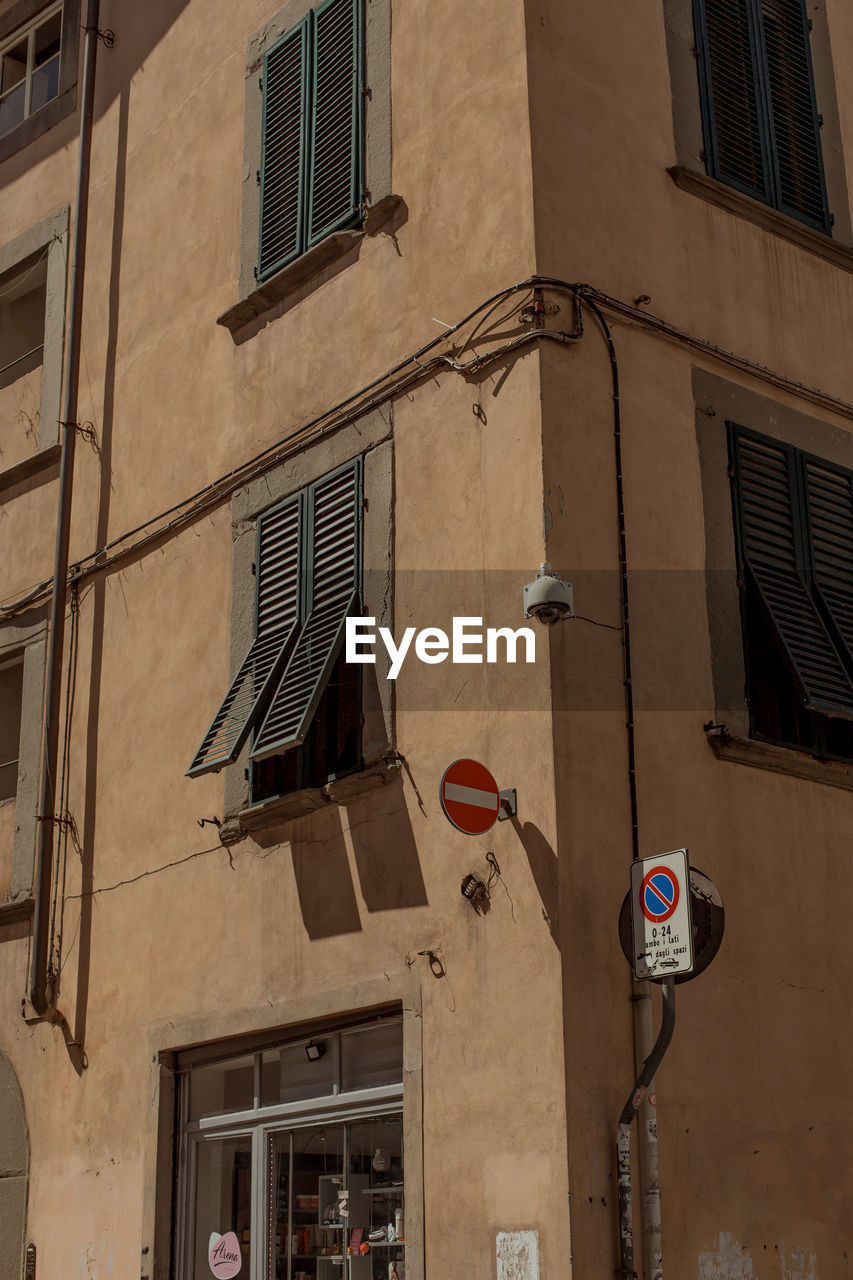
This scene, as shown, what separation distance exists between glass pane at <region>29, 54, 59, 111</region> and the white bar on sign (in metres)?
9.16

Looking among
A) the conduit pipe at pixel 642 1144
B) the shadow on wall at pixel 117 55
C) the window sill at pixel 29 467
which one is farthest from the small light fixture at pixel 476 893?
the shadow on wall at pixel 117 55

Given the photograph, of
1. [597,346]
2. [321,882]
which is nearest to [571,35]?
[597,346]

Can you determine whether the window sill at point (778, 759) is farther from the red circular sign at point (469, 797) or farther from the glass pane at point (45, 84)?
the glass pane at point (45, 84)

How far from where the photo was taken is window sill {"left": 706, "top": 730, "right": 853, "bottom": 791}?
9125 millimetres

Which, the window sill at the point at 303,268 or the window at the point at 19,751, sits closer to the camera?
the window sill at the point at 303,268

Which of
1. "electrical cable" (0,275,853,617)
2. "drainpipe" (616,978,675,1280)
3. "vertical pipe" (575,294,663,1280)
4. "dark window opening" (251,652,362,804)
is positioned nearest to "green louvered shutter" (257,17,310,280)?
"electrical cable" (0,275,853,617)

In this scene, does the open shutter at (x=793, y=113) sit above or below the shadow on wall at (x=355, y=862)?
above

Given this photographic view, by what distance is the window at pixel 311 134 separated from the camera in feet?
36.5

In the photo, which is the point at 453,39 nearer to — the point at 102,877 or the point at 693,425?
the point at 693,425

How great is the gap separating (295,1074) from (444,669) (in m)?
2.60

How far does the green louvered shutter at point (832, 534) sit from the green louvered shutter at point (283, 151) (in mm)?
3798

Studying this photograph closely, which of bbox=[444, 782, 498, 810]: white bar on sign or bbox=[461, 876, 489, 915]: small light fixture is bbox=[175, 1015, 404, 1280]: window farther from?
bbox=[444, 782, 498, 810]: white bar on sign

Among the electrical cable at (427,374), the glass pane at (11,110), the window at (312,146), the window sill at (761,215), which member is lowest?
the electrical cable at (427,374)

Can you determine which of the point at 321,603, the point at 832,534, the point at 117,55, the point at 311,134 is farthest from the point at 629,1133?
the point at 117,55
